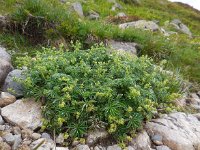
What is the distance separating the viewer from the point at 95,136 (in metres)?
4.94

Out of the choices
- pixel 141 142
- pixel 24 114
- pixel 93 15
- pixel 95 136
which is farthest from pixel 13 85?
pixel 93 15

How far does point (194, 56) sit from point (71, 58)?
499cm

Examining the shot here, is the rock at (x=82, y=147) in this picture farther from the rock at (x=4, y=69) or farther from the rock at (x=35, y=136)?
the rock at (x=4, y=69)

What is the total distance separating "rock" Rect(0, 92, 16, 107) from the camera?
5.39 metres

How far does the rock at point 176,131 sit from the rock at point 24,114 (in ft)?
5.26

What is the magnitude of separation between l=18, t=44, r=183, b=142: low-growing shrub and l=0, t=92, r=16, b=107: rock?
26 centimetres

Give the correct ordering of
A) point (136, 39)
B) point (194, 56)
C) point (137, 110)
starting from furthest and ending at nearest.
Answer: point (194, 56) < point (136, 39) < point (137, 110)

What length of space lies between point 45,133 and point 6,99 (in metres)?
0.90

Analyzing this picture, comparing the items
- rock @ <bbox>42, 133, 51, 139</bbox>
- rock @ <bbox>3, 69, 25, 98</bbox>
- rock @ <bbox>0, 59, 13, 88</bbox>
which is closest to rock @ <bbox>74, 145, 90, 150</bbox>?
rock @ <bbox>42, 133, 51, 139</bbox>

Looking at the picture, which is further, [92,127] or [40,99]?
[40,99]

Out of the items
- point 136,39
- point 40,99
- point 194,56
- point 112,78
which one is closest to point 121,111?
point 112,78

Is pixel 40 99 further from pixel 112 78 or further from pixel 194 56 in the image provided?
pixel 194 56

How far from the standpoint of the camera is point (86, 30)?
815 centimetres

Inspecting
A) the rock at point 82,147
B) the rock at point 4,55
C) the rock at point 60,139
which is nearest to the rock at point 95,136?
the rock at point 82,147
